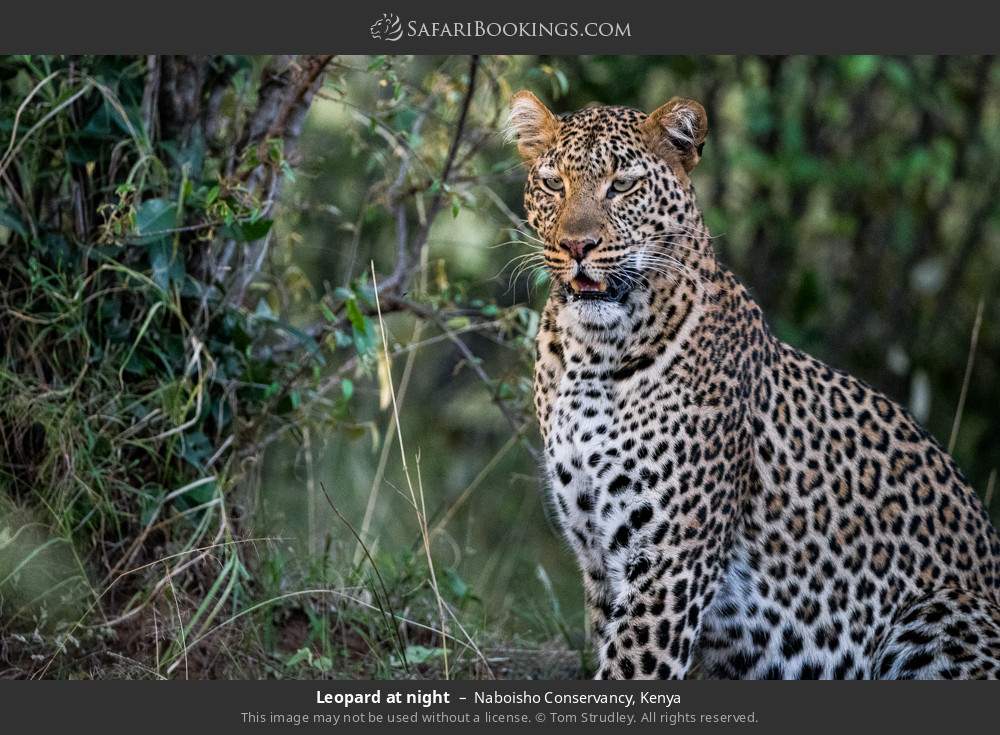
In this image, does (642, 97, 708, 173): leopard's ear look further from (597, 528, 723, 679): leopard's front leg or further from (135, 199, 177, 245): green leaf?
(135, 199, 177, 245): green leaf

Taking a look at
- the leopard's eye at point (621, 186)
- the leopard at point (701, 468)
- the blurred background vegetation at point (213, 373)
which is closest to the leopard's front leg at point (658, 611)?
the leopard at point (701, 468)

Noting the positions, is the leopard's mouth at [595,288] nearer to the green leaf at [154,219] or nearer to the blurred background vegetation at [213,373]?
the blurred background vegetation at [213,373]

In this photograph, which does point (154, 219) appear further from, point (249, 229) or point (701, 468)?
point (701, 468)

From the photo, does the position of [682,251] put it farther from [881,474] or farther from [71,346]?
[71,346]

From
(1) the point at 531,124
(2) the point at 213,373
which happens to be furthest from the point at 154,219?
(1) the point at 531,124

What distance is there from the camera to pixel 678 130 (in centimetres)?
575

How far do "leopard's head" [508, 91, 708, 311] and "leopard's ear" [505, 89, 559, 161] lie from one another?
71 mm

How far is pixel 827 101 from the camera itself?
1145 centimetres

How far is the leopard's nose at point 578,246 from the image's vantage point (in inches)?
214

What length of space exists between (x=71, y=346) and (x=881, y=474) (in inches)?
148

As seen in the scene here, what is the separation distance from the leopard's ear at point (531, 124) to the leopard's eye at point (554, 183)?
0.20 meters

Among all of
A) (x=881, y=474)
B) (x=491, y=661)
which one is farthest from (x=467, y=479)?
(x=881, y=474)

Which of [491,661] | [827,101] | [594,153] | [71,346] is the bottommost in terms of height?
[491,661]

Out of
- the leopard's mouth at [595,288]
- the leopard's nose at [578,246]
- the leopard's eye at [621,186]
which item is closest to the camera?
the leopard's nose at [578,246]
